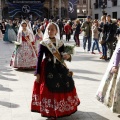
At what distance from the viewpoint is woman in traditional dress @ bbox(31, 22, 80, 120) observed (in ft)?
15.3

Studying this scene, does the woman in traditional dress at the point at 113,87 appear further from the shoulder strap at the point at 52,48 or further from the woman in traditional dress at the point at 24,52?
the woman in traditional dress at the point at 24,52

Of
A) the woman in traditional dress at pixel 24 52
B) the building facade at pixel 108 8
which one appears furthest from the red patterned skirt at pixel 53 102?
the building facade at pixel 108 8

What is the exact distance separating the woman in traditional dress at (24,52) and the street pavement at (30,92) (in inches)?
9.0

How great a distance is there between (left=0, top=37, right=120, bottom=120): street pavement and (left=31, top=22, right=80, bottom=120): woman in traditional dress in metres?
0.36

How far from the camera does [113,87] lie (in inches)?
189

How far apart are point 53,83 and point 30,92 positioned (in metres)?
1.95

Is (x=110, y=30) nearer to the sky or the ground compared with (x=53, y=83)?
nearer to the sky

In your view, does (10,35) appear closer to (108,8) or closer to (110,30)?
(110,30)

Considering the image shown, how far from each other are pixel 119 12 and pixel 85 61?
110 ft

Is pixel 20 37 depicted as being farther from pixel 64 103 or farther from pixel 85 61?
pixel 64 103

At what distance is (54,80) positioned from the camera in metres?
4.71

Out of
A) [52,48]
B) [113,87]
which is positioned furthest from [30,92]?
[113,87]

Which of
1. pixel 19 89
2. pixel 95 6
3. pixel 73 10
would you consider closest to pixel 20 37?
pixel 19 89

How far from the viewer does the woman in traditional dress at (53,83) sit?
15.3 ft
